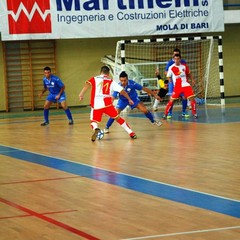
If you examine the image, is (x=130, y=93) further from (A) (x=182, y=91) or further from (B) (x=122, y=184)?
(B) (x=122, y=184)

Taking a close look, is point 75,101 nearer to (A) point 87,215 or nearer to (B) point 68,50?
(B) point 68,50

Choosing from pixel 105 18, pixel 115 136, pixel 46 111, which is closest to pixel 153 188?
pixel 115 136

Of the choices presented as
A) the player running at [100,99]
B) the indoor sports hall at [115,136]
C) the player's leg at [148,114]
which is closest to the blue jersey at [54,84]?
the indoor sports hall at [115,136]

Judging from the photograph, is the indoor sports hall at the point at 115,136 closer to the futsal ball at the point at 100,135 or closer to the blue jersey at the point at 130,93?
the futsal ball at the point at 100,135

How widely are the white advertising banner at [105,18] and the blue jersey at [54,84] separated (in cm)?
554

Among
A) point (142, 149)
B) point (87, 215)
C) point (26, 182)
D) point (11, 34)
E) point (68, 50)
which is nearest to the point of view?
point (87, 215)

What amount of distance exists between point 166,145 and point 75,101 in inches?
562

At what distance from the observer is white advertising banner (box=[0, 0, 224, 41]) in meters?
27.7

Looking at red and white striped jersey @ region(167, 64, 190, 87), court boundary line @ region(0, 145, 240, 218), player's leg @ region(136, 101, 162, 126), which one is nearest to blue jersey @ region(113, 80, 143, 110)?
player's leg @ region(136, 101, 162, 126)

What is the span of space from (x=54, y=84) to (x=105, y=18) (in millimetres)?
7142

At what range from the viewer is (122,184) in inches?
449

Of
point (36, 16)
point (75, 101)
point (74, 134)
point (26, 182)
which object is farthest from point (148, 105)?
point (26, 182)

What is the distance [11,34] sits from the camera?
27.5 meters

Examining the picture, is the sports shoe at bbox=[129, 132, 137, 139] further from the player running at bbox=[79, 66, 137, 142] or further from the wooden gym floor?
the player running at bbox=[79, 66, 137, 142]
